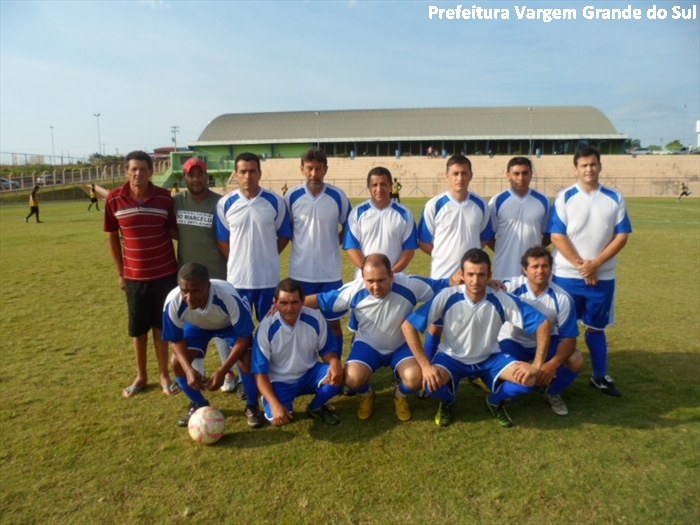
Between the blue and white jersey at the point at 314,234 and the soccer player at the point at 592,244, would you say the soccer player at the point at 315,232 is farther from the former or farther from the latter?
the soccer player at the point at 592,244

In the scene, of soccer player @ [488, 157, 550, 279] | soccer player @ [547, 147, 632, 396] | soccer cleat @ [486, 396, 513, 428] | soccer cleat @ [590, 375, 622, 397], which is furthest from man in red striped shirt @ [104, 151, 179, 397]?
soccer cleat @ [590, 375, 622, 397]

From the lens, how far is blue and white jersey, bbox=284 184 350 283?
176 inches

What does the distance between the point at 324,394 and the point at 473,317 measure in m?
1.25

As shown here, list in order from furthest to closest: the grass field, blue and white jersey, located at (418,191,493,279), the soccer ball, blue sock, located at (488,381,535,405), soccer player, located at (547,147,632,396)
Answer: blue and white jersey, located at (418,191,493,279), soccer player, located at (547,147,632,396), blue sock, located at (488,381,535,405), the soccer ball, the grass field

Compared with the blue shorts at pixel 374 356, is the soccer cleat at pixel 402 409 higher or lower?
lower

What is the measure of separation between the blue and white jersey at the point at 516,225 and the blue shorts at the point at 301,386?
179cm

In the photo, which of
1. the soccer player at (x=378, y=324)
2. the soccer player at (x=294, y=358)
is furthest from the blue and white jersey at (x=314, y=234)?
the soccer player at (x=294, y=358)

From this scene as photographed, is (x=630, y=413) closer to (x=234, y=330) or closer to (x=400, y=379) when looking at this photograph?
(x=400, y=379)

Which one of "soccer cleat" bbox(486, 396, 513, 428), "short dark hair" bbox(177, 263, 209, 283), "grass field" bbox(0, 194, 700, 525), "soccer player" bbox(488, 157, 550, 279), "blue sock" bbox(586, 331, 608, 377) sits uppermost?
"soccer player" bbox(488, 157, 550, 279)

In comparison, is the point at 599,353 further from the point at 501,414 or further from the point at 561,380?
the point at 501,414

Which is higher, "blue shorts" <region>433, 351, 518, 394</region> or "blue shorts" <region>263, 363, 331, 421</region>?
"blue shorts" <region>433, 351, 518, 394</region>

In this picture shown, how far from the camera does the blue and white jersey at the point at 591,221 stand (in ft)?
13.9

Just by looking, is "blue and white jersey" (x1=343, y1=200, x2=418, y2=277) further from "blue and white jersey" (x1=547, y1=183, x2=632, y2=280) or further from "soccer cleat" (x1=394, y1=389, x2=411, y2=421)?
"blue and white jersey" (x1=547, y1=183, x2=632, y2=280)

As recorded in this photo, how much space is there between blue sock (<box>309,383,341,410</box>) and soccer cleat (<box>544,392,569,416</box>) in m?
1.67
